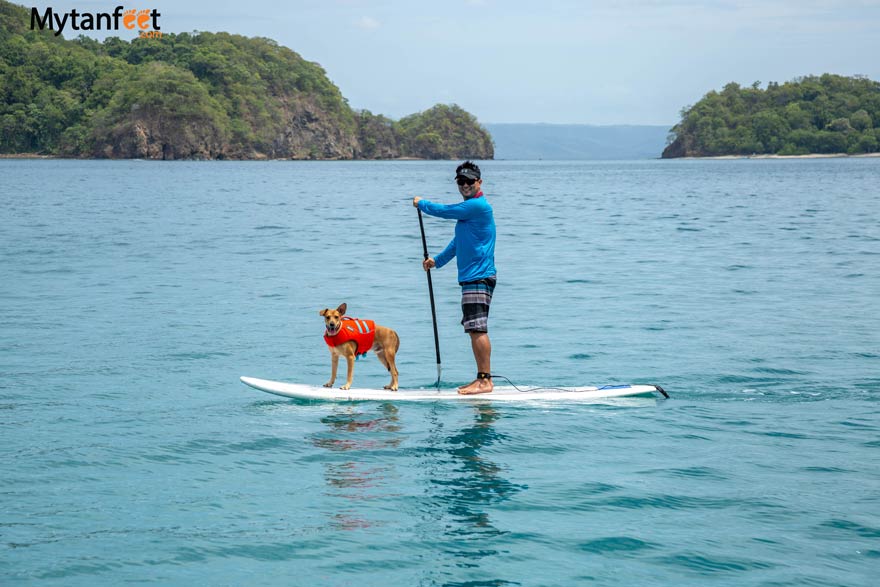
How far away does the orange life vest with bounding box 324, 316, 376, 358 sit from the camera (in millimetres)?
11047

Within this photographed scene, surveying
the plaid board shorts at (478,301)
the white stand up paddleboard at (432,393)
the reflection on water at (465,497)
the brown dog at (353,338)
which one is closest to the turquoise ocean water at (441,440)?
the reflection on water at (465,497)

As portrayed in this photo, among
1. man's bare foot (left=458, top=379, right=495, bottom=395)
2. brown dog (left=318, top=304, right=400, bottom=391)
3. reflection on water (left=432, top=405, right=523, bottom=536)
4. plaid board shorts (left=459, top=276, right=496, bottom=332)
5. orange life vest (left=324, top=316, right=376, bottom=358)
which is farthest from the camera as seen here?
man's bare foot (left=458, top=379, right=495, bottom=395)

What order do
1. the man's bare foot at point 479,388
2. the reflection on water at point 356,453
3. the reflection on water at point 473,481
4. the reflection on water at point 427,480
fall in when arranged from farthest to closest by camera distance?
1. the man's bare foot at point 479,388
2. the reflection on water at point 356,453
3. the reflection on water at point 473,481
4. the reflection on water at point 427,480

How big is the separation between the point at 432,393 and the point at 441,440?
167 cm

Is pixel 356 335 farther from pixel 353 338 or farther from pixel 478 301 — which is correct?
pixel 478 301

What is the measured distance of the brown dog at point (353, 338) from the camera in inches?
428

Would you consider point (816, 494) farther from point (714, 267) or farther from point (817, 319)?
point (714, 267)

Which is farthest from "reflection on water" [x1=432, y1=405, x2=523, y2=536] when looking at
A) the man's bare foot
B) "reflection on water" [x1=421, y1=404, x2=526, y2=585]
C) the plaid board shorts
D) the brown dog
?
the brown dog

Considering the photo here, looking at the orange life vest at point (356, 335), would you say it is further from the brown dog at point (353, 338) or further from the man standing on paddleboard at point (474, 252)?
the man standing on paddleboard at point (474, 252)

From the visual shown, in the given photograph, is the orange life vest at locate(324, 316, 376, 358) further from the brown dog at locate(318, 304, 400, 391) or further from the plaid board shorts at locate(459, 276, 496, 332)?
the plaid board shorts at locate(459, 276, 496, 332)

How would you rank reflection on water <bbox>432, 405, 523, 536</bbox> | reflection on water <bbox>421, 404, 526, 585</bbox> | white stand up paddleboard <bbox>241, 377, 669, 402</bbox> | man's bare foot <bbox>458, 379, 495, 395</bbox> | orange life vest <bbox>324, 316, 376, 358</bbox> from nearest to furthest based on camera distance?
reflection on water <bbox>421, 404, 526, 585</bbox> < reflection on water <bbox>432, 405, 523, 536</bbox> < orange life vest <bbox>324, 316, 376, 358</bbox> < white stand up paddleboard <bbox>241, 377, 669, 402</bbox> < man's bare foot <bbox>458, 379, 495, 395</bbox>

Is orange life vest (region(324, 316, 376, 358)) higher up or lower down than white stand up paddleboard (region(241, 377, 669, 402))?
higher up

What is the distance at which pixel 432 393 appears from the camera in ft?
38.8

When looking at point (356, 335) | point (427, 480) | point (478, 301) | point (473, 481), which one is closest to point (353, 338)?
point (356, 335)
